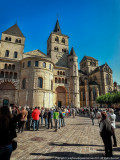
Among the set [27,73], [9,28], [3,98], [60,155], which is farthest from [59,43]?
[60,155]

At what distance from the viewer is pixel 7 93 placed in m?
26.3

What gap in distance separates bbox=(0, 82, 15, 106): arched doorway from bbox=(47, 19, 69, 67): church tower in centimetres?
1654

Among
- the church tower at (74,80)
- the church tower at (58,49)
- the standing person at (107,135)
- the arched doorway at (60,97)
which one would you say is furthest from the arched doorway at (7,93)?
the standing person at (107,135)

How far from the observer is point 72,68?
34312mm

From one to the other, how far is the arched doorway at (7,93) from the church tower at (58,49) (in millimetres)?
16538

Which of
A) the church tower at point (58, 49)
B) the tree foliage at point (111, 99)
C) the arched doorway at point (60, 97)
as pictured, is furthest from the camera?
the church tower at point (58, 49)

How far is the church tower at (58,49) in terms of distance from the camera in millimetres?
36969

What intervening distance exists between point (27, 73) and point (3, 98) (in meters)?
8.51

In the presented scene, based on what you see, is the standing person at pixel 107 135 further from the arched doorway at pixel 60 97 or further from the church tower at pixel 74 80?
the arched doorway at pixel 60 97

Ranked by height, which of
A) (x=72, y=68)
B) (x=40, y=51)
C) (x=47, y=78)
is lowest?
(x=47, y=78)

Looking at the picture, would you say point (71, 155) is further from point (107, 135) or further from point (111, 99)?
point (111, 99)

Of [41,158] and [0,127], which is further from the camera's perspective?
[41,158]

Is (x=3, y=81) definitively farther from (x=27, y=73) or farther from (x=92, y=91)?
(x=92, y=91)

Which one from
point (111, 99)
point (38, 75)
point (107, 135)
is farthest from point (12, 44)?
point (107, 135)
